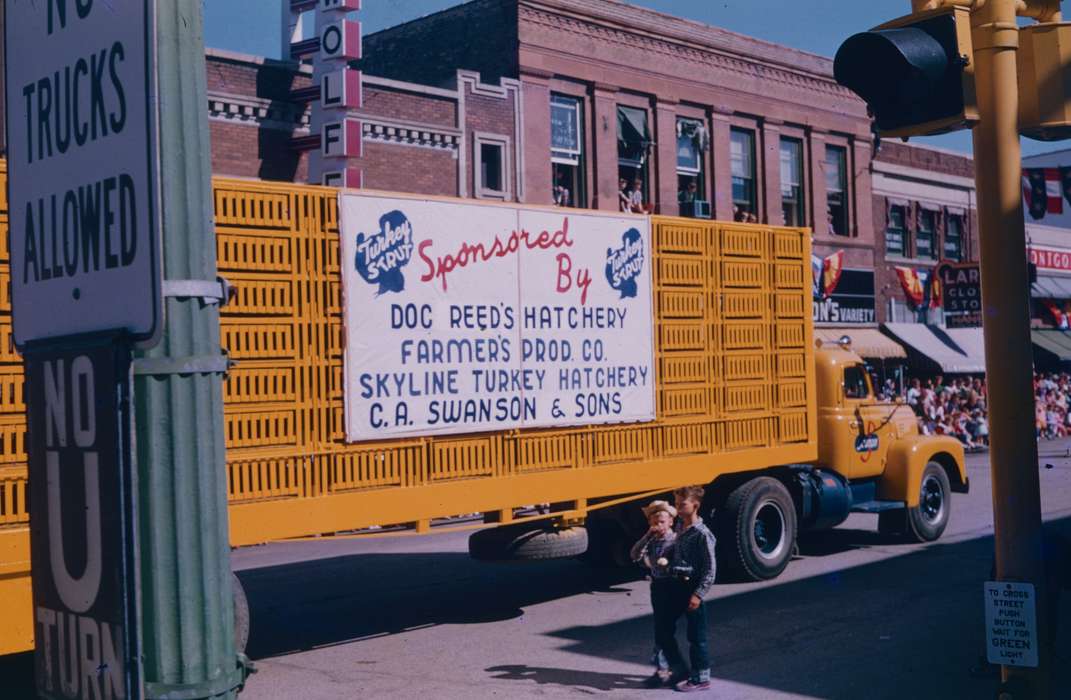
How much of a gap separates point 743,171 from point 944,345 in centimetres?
962

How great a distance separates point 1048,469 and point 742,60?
12.7 metres

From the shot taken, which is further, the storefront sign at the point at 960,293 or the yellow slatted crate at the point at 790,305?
the storefront sign at the point at 960,293

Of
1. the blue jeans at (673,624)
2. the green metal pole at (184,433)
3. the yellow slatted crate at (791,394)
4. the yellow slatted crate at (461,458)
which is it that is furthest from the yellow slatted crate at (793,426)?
the green metal pole at (184,433)

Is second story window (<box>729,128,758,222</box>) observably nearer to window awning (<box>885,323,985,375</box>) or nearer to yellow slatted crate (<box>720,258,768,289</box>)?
window awning (<box>885,323,985,375</box>)

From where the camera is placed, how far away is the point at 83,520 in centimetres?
254

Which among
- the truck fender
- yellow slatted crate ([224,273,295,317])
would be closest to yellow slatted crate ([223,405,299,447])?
yellow slatted crate ([224,273,295,317])

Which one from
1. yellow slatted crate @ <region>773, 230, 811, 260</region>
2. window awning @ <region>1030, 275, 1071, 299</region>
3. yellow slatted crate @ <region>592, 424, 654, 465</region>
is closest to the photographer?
yellow slatted crate @ <region>592, 424, 654, 465</region>

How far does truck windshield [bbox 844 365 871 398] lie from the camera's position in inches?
612

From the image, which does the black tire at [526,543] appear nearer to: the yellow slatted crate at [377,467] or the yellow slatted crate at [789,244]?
the yellow slatted crate at [377,467]

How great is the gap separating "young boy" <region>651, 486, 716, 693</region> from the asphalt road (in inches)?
9.9

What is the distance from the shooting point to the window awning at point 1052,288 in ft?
140

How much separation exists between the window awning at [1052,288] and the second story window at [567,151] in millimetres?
21704

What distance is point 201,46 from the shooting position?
2799 mm

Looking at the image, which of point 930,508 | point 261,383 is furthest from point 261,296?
point 930,508
